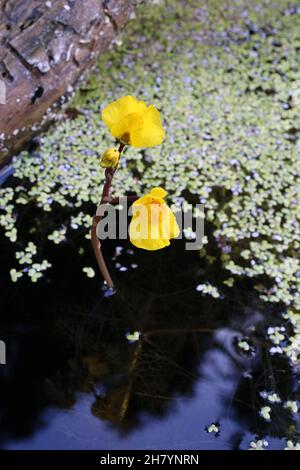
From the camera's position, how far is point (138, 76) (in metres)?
2.38

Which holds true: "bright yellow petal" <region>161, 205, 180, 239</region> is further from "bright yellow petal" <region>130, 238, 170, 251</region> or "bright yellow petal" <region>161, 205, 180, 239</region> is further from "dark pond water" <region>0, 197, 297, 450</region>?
"dark pond water" <region>0, 197, 297, 450</region>

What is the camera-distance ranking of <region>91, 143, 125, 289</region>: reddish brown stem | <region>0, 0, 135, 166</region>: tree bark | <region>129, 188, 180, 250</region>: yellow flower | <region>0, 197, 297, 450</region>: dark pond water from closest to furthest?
<region>129, 188, 180, 250</region>: yellow flower
<region>91, 143, 125, 289</region>: reddish brown stem
<region>0, 197, 297, 450</region>: dark pond water
<region>0, 0, 135, 166</region>: tree bark

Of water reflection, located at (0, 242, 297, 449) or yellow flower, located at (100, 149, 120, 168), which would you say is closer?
yellow flower, located at (100, 149, 120, 168)

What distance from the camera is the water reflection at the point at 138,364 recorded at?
4.63 ft

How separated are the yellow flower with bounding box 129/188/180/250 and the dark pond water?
Answer: 488 millimetres

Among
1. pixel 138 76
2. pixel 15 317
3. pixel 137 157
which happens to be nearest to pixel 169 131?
pixel 137 157

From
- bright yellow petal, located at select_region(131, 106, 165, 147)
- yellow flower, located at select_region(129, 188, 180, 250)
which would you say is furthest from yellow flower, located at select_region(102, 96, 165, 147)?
yellow flower, located at select_region(129, 188, 180, 250)

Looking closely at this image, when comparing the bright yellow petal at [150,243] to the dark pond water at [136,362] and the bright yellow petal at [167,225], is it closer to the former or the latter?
the bright yellow petal at [167,225]

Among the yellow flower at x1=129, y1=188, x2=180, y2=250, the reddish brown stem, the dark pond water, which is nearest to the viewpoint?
the yellow flower at x1=129, y1=188, x2=180, y2=250

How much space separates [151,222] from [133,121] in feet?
0.73

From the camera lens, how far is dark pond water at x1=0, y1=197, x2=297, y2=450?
1411 millimetres

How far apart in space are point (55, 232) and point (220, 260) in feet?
1.72

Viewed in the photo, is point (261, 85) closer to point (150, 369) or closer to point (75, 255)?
point (75, 255)

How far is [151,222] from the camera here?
1165 mm
